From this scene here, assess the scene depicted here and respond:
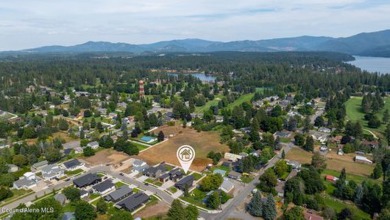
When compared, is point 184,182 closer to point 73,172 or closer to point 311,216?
point 311,216

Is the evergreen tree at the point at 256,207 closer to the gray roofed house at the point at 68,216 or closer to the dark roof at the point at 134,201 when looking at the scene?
the dark roof at the point at 134,201

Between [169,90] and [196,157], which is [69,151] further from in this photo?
[169,90]

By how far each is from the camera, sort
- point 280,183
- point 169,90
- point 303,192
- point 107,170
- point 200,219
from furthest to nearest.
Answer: point 169,90 < point 107,170 < point 280,183 < point 303,192 < point 200,219

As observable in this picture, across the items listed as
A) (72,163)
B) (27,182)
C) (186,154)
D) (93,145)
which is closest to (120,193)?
(186,154)

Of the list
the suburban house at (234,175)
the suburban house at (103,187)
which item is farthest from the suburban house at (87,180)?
the suburban house at (234,175)

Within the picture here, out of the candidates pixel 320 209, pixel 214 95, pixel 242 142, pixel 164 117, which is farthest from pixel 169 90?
pixel 320 209

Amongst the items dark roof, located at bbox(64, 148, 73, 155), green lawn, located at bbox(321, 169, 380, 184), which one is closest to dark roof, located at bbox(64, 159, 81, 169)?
A: dark roof, located at bbox(64, 148, 73, 155)

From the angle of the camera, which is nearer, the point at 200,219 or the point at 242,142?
the point at 200,219
